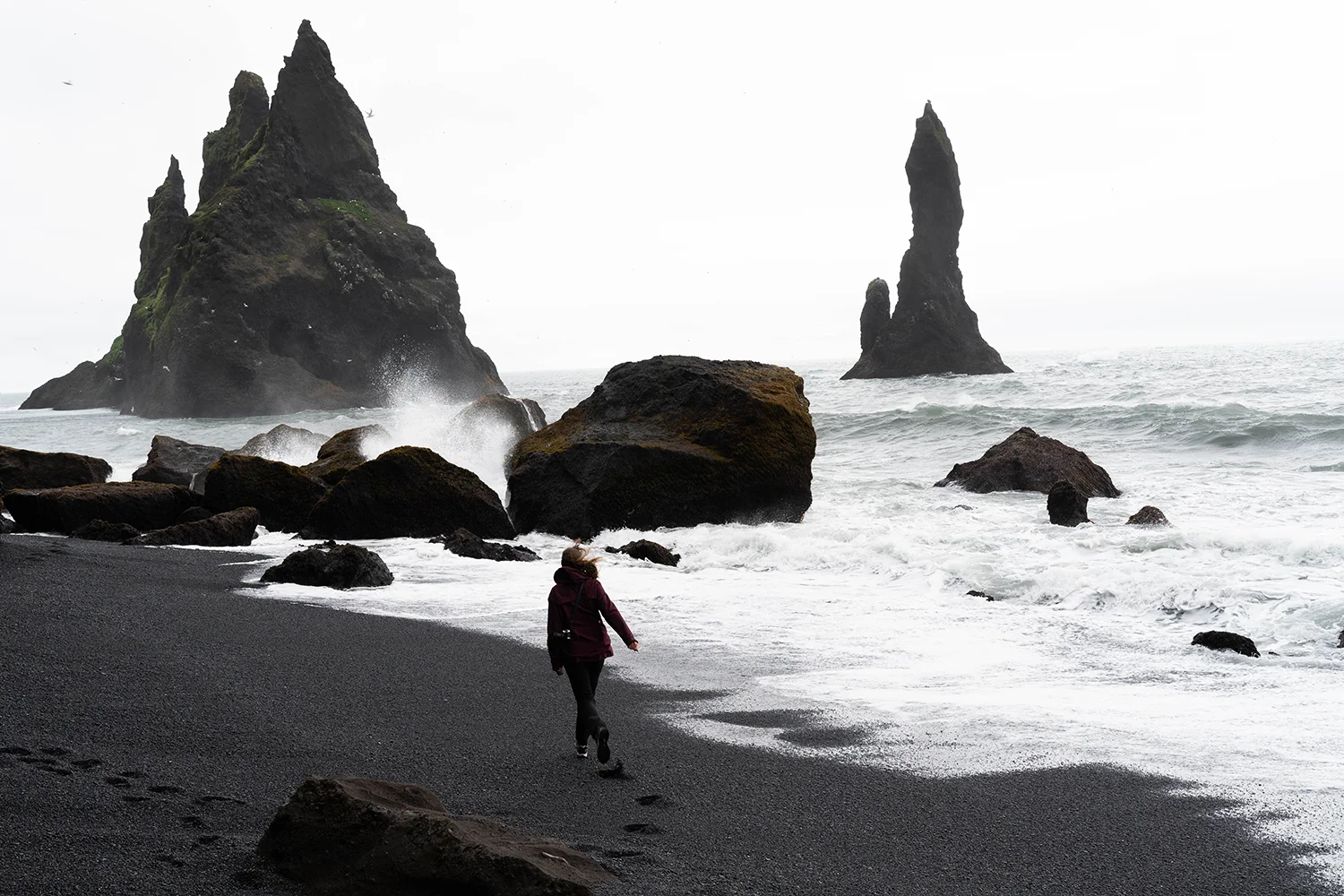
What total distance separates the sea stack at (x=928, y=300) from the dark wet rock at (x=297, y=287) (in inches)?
1342

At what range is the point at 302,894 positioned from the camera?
3.40 meters

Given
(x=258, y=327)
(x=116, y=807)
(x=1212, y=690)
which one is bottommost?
(x=1212, y=690)

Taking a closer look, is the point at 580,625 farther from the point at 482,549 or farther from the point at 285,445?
the point at 285,445

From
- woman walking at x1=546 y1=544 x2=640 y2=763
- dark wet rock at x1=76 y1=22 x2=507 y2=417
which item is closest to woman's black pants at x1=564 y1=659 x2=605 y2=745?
woman walking at x1=546 y1=544 x2=640 y2=763

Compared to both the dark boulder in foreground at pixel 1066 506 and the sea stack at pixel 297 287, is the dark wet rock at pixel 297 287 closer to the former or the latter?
the sea stack at pixel 297 287

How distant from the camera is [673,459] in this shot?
1409 centimetres

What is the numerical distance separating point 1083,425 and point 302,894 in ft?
87.2

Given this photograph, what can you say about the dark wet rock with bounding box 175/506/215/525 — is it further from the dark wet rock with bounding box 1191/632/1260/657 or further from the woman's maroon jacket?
the dark wet rock with bounding box 1191/632/1260/657

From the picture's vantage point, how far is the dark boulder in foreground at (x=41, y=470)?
16.5m

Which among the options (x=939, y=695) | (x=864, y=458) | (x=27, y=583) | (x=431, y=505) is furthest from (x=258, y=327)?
(x=939, y=695)

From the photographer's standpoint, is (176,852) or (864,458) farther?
(864,458)

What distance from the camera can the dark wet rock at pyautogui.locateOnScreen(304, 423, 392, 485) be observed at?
15.9 m

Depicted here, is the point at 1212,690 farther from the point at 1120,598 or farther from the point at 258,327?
the point at 258,327

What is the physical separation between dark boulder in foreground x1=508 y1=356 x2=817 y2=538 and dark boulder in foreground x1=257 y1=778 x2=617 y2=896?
10.2 metres
